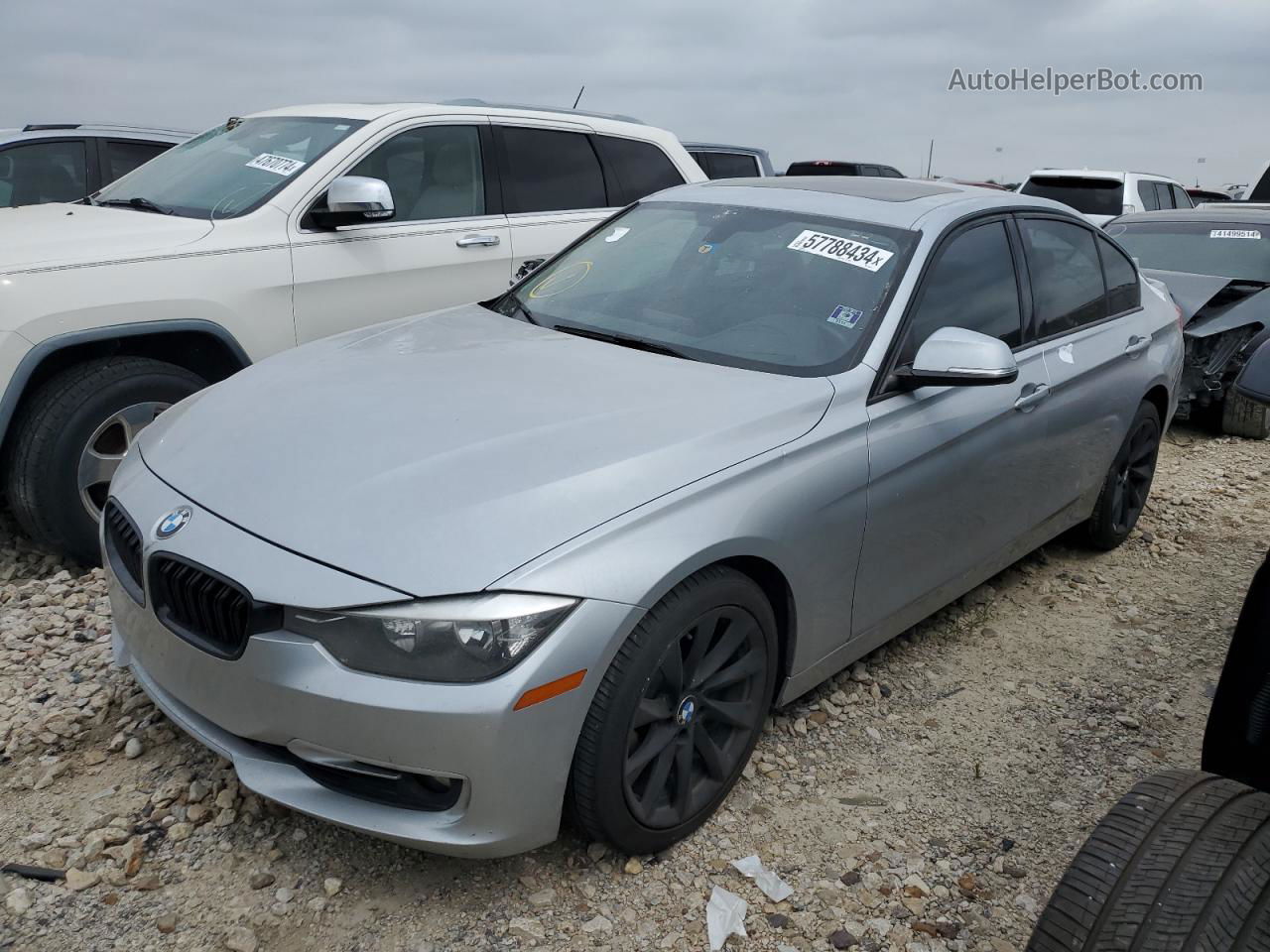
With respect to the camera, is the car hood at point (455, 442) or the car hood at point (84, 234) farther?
the car hood at point (84, 234)

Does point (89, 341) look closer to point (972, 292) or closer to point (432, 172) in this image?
point (432, 172)

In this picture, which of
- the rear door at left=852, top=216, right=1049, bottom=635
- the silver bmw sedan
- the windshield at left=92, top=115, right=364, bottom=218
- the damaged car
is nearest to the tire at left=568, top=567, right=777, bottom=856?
the silver bmw sedan

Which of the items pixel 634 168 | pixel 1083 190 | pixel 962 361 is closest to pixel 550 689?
pixel 962 361

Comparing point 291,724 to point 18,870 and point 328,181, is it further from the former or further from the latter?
point 328,181

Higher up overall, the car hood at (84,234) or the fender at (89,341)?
the car hood at (84,234)

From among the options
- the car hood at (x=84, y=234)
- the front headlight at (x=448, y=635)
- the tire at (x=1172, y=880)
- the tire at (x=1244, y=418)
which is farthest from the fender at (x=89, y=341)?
the tire at (x=1244, y=418)

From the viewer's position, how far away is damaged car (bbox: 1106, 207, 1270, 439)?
21.8 ft

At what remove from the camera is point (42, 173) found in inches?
285

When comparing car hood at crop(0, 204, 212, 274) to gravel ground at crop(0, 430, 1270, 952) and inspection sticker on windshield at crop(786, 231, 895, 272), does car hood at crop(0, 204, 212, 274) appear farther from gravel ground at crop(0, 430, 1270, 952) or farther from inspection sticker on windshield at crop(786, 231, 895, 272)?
inspection sticker on windshield at crop(786, 231, 895, 272)

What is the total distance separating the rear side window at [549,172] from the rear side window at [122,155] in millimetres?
3424

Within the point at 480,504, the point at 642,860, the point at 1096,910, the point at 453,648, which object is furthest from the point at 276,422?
the point at 1096,910

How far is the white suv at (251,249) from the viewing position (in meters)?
3.79

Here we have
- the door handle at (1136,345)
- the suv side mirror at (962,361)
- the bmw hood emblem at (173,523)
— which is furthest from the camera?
the door handle at (1136,345)

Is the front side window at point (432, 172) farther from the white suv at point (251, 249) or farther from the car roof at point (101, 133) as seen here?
the car roof at point (101, 133)
